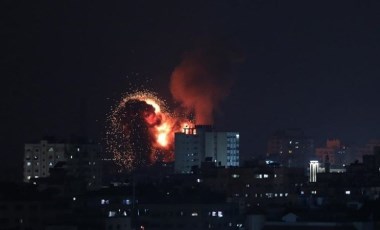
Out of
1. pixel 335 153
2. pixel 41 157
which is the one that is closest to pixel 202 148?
pixel 41 157

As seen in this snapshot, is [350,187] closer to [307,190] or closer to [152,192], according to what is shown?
[307,190]

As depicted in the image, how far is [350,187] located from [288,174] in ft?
34.8

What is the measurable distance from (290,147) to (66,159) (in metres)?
53.9

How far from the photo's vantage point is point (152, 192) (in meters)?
64.2

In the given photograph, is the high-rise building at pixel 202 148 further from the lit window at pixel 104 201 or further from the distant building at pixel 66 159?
the lit window at pixel 104 201

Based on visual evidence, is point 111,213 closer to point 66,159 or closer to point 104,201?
point 104,201

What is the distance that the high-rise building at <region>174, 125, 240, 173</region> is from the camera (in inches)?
4119

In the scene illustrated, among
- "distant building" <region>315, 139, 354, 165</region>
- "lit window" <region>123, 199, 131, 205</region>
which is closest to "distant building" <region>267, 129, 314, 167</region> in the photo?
"distant building" <region>315, 139, 354, 165</region>

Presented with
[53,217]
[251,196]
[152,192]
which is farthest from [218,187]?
[53,217]

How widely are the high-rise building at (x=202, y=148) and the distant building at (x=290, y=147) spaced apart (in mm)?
19807

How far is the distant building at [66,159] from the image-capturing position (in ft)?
275

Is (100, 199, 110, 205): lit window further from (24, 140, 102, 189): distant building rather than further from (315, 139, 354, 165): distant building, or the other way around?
(315, 139, 354, 165): distant building

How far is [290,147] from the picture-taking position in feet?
449

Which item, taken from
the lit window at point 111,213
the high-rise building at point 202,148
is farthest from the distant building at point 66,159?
the lit window at point 111,213
